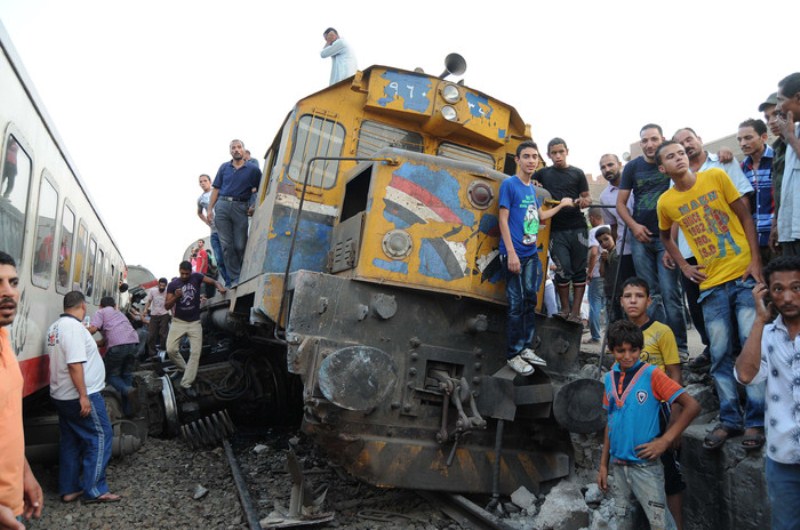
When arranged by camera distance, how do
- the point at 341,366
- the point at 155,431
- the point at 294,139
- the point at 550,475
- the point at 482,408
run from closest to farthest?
the point at 341,366 < the point at 482,408 < the point at 550,475 < the point at 294,139 < the point at 155,431

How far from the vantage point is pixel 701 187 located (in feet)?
12.4

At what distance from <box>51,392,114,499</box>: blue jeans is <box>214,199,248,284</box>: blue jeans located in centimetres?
232

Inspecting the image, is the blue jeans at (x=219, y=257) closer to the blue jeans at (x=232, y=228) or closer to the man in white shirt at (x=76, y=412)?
the blue jeans at (x=232, y=228)

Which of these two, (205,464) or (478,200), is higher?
(478,200)

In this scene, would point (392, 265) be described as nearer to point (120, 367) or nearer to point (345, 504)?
point (345, 504)

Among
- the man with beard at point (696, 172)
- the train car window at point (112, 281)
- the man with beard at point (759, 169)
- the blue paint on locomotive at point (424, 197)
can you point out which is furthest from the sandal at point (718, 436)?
the train car window at point (112, 281)

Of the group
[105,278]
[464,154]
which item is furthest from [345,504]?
[105,278]

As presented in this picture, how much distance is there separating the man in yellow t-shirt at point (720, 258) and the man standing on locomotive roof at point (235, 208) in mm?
4754

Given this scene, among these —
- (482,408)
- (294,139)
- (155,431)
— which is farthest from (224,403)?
(482,408)

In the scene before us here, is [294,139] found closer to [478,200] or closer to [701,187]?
[478,200]

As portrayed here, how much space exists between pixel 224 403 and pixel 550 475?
14.2 feet

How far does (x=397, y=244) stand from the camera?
4230 millimetres

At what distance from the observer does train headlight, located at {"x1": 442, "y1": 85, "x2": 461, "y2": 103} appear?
5.21m

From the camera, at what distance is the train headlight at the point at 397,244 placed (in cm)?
422
